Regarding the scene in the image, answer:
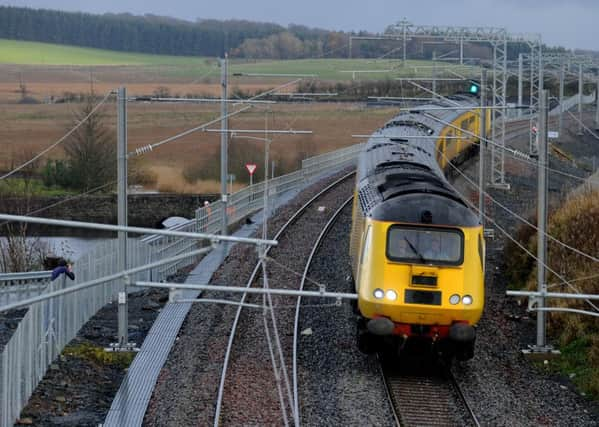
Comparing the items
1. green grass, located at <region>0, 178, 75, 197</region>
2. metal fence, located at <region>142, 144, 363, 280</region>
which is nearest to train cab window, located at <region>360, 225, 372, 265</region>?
metal fence, located at <region>142, 144, 363, 280</region>

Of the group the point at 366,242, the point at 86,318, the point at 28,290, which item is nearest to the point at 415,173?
the point at 366,242

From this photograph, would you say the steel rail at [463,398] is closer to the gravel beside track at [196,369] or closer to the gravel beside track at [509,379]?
the gravel beside track at [509,379]

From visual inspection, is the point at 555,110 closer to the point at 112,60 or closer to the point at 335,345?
the point at 112,60

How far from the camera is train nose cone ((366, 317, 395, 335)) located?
16.1 meters

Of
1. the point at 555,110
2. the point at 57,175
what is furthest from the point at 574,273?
the point at 555,110

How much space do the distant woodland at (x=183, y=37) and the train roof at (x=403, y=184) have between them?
56569 mm

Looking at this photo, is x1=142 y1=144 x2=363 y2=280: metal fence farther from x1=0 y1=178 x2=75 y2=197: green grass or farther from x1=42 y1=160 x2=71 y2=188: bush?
x1=42 y1=160 x2=71 y2=188: bush

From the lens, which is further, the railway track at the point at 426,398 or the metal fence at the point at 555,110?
the metal fence at the point at 555,110

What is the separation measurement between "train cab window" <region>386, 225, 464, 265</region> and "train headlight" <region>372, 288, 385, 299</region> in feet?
1.74

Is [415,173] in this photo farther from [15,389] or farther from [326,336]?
[15,389]

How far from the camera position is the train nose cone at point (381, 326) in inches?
634

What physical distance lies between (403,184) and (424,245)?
163 centimetres

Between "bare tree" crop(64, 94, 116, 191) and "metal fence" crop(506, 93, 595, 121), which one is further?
"metal fence" crop(506, 93, 595, 121)

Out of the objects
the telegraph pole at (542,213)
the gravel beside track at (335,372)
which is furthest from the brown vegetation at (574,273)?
the gravel beside track at (335,372)
